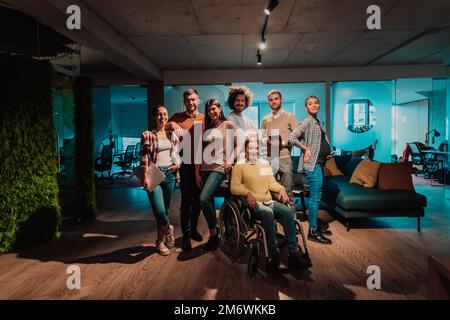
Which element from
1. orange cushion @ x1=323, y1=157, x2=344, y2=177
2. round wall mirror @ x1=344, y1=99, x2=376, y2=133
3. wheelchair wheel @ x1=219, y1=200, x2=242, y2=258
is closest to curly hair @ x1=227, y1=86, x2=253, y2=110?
wheelchair wheel @ x1=219, y1=200, x2=242, y2=258

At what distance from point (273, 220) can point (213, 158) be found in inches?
33.8

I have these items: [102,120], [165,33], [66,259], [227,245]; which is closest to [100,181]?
[102,120]

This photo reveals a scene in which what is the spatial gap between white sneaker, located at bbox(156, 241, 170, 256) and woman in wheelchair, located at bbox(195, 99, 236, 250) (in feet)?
1.79

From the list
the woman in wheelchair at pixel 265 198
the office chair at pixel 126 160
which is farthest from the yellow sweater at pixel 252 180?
the office chair at pixel 126 160

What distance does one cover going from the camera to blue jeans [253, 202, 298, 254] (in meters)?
2.61

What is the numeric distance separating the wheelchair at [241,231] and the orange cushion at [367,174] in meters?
2.06

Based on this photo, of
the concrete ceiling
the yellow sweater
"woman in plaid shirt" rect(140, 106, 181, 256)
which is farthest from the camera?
the concrete ceiling

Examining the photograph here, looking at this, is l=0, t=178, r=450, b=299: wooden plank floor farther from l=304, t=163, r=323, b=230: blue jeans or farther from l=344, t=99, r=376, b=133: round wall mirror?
l=344, t=99, r=376, b=133: round wall mirror

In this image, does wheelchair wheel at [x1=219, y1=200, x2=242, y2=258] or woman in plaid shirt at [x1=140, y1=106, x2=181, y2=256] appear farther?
woman in plaid shirt at [x1=140, y1=106, x2=181, y2=256]

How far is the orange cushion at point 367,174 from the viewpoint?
442 centimetres

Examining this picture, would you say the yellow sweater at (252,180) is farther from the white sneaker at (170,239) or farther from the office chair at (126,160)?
the office chair at (126,160)

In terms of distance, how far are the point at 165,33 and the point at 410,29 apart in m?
3.77

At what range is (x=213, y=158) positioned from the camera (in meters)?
3.07
